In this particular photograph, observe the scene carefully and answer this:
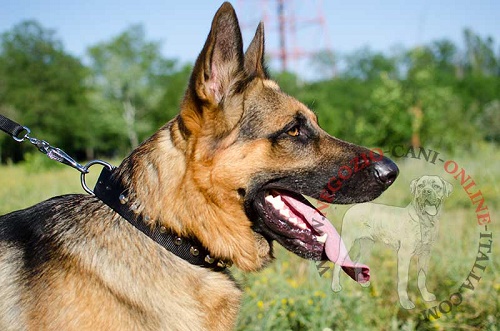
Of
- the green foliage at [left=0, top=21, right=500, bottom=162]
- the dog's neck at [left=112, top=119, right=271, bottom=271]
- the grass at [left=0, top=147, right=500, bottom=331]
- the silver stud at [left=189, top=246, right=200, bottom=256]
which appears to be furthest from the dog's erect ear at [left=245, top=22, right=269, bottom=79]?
the green foliage at [left=0, top=21, right=500, bottom=162]

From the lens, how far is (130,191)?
2729 millimetres

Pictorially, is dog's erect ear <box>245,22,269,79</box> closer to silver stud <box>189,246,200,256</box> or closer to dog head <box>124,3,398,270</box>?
dog head <box>124,3,398,270</box>

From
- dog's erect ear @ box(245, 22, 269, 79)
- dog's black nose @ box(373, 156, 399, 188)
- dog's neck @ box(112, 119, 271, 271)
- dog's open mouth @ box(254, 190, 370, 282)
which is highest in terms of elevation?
dog's erect ear @ box(245, 22, 269, 79)

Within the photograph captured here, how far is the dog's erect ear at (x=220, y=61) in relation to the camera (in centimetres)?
258

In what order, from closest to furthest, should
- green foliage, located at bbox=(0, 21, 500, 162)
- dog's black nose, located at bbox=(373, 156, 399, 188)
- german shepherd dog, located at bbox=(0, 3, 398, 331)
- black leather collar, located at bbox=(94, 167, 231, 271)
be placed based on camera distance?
german shepherd dog, located at bbox=(0, 3, 398, 331)
black leather collar, located at bbox=(94, 167, 231, 271)
dog's black nose, located at bbox=(373, 156, 399, 188)
green foliage, located at bbox=(0, 21, 500, 162)

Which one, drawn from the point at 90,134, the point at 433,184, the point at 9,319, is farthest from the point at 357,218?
the point at 90,134

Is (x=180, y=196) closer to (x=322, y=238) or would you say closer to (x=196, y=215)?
(x=196, y=215)

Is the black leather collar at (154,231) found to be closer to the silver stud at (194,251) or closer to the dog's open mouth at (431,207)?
the silver stud at (194,251)

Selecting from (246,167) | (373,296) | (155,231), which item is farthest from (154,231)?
(373,296)

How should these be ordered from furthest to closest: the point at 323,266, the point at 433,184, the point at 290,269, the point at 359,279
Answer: the point at 290,269 < the point at 323,266 < the point at 433,184 < the point at 359,279

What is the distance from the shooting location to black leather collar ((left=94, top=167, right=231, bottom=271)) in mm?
2664

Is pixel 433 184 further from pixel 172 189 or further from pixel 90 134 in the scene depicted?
pixel 90 134

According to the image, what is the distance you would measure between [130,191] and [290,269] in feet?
9.95

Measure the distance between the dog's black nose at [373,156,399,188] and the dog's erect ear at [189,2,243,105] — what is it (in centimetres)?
100
